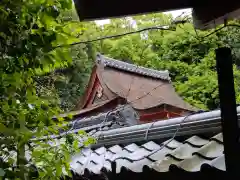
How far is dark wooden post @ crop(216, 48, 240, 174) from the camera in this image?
1805 mm

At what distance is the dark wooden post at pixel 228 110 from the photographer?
1805 millimetres

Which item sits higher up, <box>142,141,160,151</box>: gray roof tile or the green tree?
the green tree

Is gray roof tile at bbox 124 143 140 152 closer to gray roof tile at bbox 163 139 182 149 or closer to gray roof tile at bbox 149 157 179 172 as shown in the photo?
gray roof tile at bbox 163 139 182 149

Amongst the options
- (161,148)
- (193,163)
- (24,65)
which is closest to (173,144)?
(161,148)

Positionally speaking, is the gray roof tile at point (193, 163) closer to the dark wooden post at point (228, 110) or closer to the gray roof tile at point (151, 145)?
the dark wooden post at point (228, 110)

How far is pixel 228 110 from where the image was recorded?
1.86 meters

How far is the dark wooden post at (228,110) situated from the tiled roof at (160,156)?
0.38 feet

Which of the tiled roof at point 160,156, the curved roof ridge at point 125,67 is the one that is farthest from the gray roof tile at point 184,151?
the curved roof ridge at point 125,67

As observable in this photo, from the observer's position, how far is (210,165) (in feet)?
6.44

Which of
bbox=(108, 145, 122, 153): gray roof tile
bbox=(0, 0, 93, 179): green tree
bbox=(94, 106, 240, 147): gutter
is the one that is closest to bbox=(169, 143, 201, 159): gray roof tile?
bbox=(94, 106, 240, 147): gutter

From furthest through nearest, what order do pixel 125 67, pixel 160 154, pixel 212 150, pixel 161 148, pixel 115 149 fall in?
pixel 125 67, pixel 115 149, pixel 161 148, pixel 160 154, pixel 212 150

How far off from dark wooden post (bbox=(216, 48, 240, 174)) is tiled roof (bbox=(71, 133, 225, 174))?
0.11 meters

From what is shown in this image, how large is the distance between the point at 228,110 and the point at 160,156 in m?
0.75

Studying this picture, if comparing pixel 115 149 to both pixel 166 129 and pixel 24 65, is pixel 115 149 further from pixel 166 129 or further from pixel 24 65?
pixel 24 65
